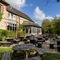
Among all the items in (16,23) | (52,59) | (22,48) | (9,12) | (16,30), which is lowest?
(52,59)

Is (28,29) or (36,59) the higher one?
(28,29)

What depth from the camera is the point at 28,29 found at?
31266mm

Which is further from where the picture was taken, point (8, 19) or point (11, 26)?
point (11, 26)

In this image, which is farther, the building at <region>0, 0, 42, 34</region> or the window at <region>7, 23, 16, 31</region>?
the window at <region>7, 23, 16, 31</region>

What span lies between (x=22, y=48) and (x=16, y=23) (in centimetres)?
2213

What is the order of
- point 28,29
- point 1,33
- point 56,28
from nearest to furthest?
point 1,33
point 56,28
point 28,29

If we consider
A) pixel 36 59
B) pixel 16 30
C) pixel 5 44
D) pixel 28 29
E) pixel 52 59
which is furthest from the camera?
pixel 28 29

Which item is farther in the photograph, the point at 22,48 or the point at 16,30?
the point at 16,30

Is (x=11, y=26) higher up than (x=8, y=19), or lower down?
lower down

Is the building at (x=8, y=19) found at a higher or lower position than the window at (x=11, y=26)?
higher

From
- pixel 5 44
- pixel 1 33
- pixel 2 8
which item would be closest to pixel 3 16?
pixel 2 8

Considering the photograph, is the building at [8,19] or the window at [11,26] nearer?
the building at [8,19]

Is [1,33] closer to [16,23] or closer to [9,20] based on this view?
[9,20]

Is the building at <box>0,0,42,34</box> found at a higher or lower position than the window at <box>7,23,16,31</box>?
higher
